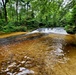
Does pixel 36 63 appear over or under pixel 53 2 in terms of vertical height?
under

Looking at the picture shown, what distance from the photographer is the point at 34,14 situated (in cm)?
3534

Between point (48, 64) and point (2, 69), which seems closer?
point (2, 69)

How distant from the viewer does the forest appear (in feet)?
29.5

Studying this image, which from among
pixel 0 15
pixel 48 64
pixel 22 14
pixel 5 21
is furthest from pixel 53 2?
pixel 22 14

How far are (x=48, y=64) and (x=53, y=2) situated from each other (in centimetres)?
416

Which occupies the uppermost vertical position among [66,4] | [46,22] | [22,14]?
[66,4]

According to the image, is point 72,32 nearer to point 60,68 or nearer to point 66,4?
point 66,4

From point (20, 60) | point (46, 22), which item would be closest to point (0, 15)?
point (46, 22)

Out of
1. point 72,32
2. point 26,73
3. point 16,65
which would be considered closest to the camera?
point 26,73

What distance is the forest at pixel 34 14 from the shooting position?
8987mm

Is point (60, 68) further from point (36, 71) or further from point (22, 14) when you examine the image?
point (22, 14)

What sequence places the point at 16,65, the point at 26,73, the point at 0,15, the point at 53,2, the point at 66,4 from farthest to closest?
1. the point at 0,15
2. the point at 66,4
3. the point at 53,2
4. the point at 16,65
5. the point at 26,73

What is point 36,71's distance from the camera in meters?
5.61

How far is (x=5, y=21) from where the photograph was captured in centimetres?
2403
